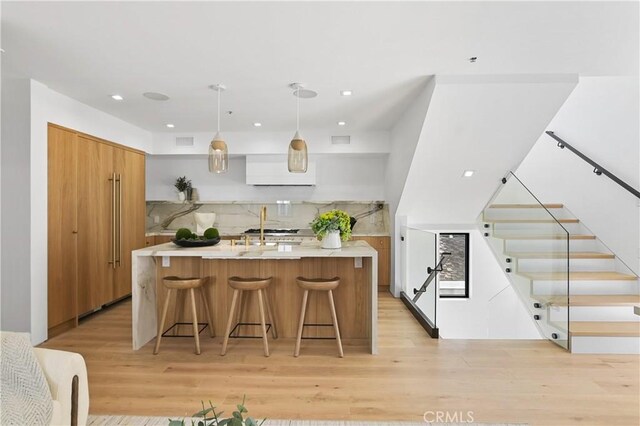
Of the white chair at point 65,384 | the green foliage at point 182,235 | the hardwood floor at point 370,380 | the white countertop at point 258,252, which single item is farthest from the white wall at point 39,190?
the white chair at point 65,384

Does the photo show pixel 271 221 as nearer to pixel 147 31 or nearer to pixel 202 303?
pixel 202 303

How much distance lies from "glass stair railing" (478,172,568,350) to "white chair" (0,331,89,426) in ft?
12.7

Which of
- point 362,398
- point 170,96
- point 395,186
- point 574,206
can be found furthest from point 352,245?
point 574,206

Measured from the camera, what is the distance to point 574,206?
196 inches

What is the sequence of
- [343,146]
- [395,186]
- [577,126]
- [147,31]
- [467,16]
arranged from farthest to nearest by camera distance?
[343,146]
[395,186]
[577,126]
[147,31]
[467,16]

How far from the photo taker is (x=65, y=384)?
1.78m

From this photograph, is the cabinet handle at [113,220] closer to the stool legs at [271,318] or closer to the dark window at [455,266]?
the stool legs at [271,318]

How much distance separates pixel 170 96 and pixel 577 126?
5293 mm

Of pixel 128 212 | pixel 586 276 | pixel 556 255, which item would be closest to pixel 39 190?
pixel 128 212

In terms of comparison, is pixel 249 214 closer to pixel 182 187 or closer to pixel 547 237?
pixel 182 187

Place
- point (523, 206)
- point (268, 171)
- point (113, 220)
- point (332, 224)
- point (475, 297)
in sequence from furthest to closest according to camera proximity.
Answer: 1. point (268, 171)
2. point (475, 297)
3. point (113, 220)
4. point (523, 206)
5. point (332, 224)

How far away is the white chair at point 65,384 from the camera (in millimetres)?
1757

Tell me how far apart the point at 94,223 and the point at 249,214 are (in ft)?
8.74

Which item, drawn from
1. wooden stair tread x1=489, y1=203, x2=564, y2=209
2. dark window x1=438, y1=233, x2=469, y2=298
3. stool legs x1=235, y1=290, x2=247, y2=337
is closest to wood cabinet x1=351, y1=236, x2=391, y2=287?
dark window x1=438, y1=233, x2=469, y2=298
